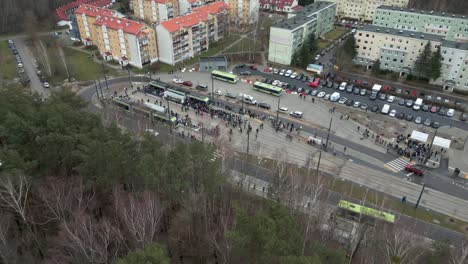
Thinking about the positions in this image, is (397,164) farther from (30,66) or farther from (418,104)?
(30,66)

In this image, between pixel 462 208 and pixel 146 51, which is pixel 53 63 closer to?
pixel 146 51

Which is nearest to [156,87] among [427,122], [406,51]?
[427,122]

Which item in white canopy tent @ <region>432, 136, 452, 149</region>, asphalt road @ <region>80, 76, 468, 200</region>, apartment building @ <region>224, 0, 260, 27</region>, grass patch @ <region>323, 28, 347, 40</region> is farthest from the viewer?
apartment building @ <region>224, 0, 260, 27</region>

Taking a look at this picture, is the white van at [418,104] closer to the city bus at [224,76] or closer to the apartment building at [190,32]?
the city bus at [224,76]

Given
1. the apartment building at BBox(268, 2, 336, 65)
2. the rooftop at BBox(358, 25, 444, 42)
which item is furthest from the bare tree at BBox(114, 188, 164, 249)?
the rooftop at BBox(358, 25, 444, 42)

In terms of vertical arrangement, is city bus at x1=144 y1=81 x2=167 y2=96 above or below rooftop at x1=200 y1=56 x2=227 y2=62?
below

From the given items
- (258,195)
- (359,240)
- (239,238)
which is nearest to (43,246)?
(239,238)

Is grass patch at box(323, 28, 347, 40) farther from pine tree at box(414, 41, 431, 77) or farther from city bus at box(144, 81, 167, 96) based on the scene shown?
city bus at box(144, 81, 167, 96)
